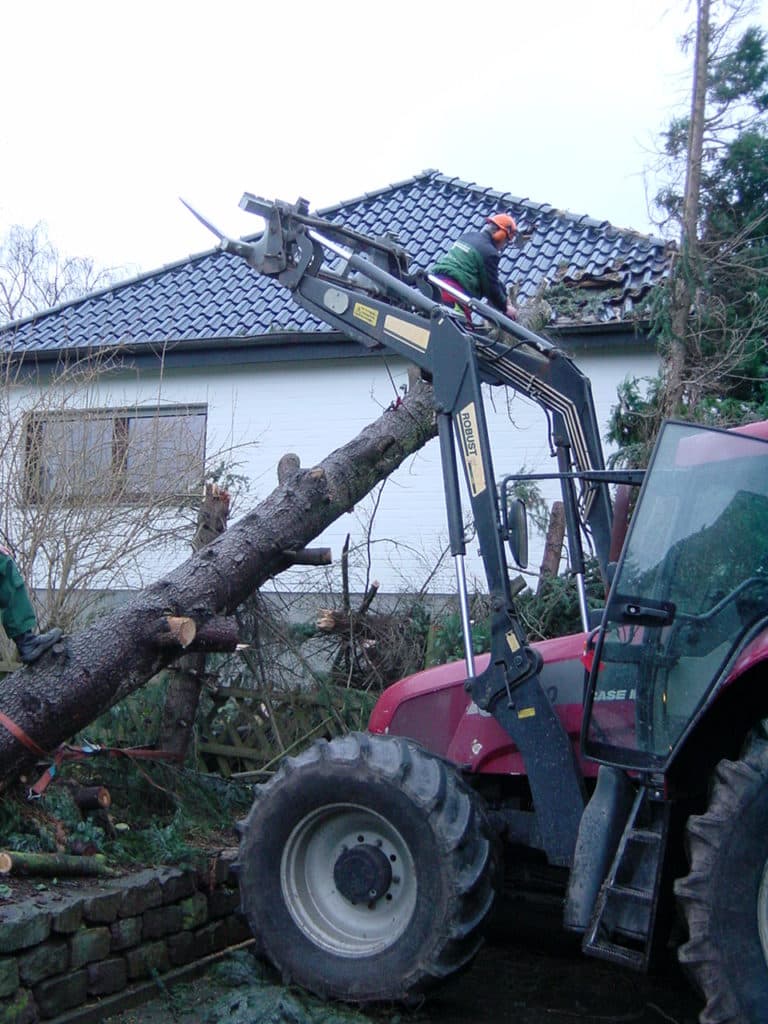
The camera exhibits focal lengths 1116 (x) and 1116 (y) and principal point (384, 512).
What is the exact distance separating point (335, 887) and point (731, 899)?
188cm

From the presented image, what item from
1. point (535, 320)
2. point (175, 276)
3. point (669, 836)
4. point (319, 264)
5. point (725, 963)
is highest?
point (175, 276)

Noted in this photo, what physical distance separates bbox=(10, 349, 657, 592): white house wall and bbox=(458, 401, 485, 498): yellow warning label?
5.69 m

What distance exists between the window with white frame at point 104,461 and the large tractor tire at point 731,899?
21.1ft

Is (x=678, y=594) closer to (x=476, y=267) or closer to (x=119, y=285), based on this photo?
(x=476, y=267)

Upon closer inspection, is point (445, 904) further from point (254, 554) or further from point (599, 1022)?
point (254, 554)

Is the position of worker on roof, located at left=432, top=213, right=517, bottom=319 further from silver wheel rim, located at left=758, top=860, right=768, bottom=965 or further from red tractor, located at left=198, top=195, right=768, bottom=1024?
silver wheel rim, located at left=758, top=860, right=768, bottom=965

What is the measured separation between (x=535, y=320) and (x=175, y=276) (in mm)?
7511

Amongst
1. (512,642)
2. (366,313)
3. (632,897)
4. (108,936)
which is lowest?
(108,936)

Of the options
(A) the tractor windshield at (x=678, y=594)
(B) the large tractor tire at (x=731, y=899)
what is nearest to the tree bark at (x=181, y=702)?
(A) the tractor windshield at (x=678, y=594)

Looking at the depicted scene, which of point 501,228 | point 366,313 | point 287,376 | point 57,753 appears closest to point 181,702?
point 57,753

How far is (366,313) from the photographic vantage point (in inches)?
231

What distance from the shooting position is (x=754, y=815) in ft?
11.8

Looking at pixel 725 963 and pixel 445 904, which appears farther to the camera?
pixel 445 904

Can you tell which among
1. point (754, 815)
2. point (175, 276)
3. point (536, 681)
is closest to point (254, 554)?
point (536, 681)
